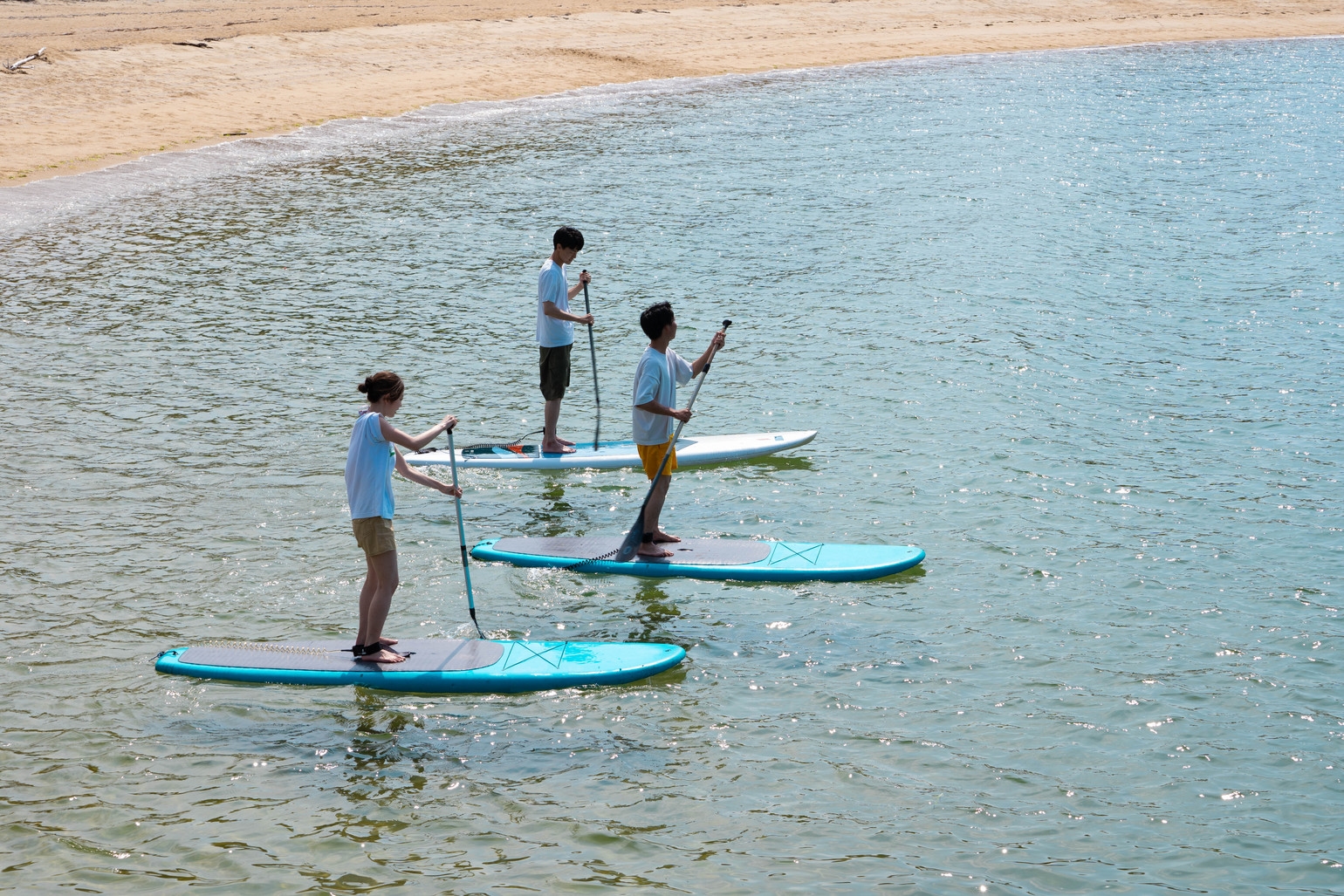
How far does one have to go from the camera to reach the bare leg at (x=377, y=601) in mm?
8953

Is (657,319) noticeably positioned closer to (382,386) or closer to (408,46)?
(382,386)

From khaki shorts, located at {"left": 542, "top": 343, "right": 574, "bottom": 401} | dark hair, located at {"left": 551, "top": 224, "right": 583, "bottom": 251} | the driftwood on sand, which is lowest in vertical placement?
khaki shorts, located at {"left": 542, "top": 343, "right": 574, "bottom": 401}

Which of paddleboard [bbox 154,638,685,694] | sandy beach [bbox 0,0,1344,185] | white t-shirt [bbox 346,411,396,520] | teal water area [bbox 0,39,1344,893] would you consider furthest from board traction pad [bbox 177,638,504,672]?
sandy beach [bbox 0,0,1344,185]

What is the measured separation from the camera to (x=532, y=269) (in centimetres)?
2295

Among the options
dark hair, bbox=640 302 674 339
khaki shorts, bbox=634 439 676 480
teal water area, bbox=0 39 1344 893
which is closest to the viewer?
teal water area, bbox=0 39 1344 893

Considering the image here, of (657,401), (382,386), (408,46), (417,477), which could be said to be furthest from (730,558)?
(408,46)

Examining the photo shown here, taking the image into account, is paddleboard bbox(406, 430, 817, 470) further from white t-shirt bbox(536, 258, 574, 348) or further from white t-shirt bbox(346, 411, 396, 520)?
white t-shirt bbox(346, 411, 396, 520)

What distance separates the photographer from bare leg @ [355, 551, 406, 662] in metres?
8.95

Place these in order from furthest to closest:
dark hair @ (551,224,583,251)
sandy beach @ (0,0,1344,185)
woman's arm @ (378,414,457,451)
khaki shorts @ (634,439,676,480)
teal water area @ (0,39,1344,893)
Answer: sandy beach @ (0,0,1344,185)
dark hair @ (551,224,583,251)
khaki shorts @ (634,439,676,480)
woman's arm @ (378,414,457,451)
teal water area @ (0,39,1344,893)

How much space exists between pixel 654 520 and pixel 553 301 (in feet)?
10.2

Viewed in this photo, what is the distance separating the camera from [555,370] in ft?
44.7

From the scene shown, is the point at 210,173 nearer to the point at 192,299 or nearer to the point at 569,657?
the point at 192,299

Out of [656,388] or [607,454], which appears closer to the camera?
[656,388]

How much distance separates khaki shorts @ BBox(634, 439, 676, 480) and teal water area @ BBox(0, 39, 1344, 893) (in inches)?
42.3
